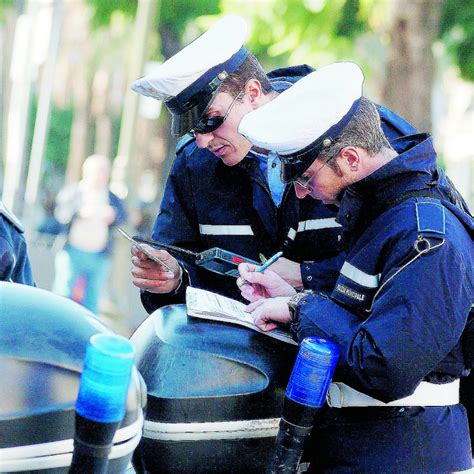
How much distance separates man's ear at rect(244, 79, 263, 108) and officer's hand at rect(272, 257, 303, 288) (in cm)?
50

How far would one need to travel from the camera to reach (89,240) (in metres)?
9.33

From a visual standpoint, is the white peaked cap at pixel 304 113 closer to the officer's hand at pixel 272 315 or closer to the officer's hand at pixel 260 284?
the officer's hand at pixel 272 315

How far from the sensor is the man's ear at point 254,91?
9.95 ft

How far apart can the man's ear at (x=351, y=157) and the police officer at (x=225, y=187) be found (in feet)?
1.38

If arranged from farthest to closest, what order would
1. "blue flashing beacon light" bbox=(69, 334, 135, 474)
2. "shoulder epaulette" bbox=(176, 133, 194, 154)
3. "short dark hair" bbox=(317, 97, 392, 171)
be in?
"shoulder epaulette" bbox=(176, 133, 194, 154)
"short dark hair" bbox=(317, 97, 392, 171)
"blue flashing beacon light" bbox=(69, 334, 135, 474)

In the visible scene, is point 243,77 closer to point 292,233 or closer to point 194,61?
point 194,61

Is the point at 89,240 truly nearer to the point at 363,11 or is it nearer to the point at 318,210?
the point at 363,11

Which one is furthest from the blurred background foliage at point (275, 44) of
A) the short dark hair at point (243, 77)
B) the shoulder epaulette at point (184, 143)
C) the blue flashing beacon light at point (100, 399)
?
the blue flashing beacon light at point (100, 399)

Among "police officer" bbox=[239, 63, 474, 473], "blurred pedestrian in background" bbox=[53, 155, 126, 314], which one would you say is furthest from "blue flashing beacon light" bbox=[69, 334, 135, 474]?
"blurred pedestrian in background" bbox=[53, 155, 126, 314]

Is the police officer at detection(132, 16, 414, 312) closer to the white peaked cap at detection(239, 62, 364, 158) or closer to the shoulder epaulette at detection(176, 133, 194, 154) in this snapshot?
the shoulder epaulette at detection(176, 133, 194, 154)

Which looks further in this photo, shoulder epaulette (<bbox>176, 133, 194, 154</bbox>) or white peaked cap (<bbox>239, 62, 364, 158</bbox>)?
shoulder epaulette (<bbox>176, 133, 194, 154</bbox>)

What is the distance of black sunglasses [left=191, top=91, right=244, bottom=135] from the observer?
9.68 feet

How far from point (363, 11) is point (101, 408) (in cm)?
942

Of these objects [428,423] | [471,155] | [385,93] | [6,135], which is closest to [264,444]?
[428,423]
